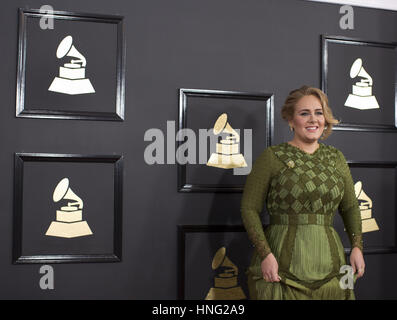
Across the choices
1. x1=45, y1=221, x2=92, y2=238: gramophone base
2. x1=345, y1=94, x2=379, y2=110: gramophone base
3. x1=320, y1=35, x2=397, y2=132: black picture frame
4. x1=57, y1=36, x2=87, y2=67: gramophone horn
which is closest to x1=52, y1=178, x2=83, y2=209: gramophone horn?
x1=45, y1=221, x2=92, y2=238: gramophone base

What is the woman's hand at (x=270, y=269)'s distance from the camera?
1.92 m

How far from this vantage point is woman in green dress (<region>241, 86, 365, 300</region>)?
1954 millimetres

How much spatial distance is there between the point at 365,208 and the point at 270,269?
1004 mm

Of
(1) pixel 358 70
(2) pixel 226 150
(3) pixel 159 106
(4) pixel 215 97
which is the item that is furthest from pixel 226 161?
(1) pixel 358 70

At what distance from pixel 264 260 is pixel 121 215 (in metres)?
0.81

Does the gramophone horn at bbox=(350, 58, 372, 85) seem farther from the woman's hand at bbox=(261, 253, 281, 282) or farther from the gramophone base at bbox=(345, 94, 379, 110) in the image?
the woman's hand at bbox=(261, 253, 281, 282)

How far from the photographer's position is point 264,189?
2.06m

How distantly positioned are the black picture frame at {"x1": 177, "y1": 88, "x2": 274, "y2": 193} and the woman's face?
1.48ft

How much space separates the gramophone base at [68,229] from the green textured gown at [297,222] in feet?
2.76

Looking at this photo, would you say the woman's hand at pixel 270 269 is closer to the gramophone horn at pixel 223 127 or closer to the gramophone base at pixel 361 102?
the gramophone horn at pixel 223 127

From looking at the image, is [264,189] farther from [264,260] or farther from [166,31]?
[166,31]

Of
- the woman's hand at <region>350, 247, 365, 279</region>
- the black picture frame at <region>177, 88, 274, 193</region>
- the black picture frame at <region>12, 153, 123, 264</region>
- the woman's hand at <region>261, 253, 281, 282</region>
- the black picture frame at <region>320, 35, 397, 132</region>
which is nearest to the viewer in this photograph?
the woman's hand at <region>261, 253, 281, 282</region>

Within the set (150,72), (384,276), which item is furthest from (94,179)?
(384,276)

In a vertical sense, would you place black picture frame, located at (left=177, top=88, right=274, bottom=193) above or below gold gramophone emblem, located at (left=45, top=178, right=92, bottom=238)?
above
